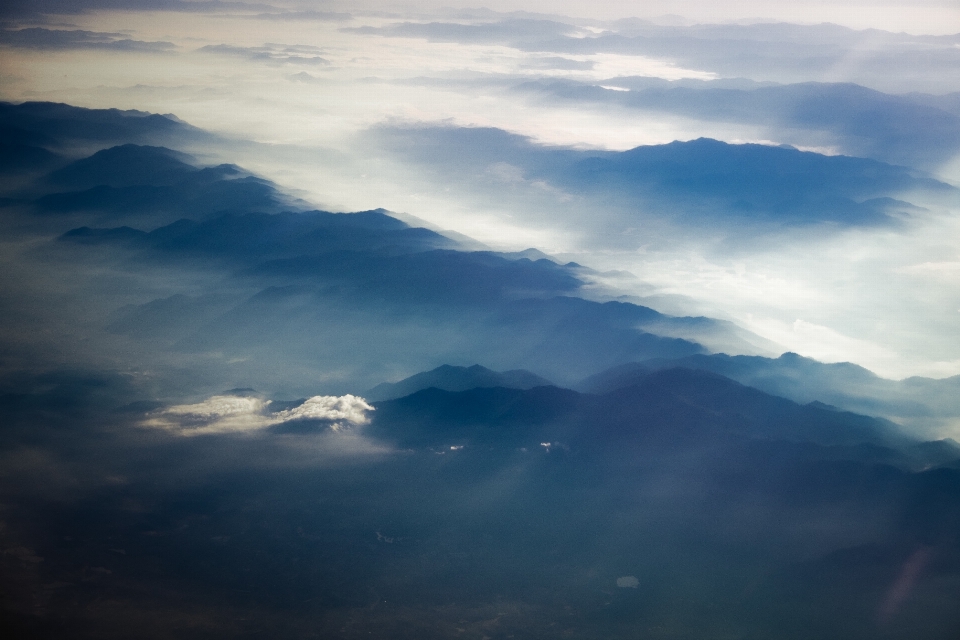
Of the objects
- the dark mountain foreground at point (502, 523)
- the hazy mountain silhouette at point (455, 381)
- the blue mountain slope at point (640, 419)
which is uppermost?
the hazy mountain silhouette at point (455, 381)

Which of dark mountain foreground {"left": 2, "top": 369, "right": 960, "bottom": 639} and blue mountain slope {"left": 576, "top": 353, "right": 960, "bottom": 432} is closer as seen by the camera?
dark mountain foreground {"left": 2, "top": 369, "right": 960, "bottom": 639}

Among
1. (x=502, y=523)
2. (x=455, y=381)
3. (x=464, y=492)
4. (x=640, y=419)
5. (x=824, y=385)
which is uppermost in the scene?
(x=824, y=385)

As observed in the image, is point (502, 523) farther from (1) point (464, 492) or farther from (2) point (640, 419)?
(2) point (640, 419)

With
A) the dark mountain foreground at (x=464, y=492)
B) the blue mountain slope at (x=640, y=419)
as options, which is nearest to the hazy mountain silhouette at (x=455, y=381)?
the dark mountain foreground at (x=464, y=492)

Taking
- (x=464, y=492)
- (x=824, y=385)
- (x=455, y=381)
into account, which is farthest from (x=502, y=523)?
(x=824, y=385)

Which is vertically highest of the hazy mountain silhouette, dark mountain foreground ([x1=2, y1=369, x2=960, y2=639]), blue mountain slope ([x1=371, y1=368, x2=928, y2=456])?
the hazy mountain silhouette

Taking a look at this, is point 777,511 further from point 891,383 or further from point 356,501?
point 891,383

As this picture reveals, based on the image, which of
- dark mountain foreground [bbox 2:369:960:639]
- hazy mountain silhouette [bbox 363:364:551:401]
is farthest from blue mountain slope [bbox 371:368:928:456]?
hazy mountain silhouette [bbox 363:364:551:401]

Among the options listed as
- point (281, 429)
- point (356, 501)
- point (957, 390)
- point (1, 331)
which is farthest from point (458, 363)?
point (957, 390)

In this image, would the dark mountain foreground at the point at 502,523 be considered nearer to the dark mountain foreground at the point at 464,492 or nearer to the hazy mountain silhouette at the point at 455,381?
the dark mountain foreground at the point at 464,492

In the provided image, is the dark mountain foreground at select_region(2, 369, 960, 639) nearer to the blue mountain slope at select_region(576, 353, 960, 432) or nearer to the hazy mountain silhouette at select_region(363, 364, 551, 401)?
the hazy mountain silhouette at select_region(363, 364, 551, 401)

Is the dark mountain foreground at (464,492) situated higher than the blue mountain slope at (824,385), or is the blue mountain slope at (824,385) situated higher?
the blue mountain slope at (824,385)
